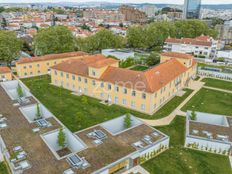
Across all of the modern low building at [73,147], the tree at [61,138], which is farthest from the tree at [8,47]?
the tree at [61,138]

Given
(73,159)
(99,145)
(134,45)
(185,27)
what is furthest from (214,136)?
(185,27)

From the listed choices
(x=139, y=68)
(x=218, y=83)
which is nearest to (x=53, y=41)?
(x=139, y=68)

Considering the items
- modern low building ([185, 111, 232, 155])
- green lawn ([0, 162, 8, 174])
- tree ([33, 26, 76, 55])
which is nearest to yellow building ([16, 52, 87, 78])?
tree ([33, 26, 76, 55])

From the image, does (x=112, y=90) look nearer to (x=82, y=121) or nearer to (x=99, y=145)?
(x=82, y=121)

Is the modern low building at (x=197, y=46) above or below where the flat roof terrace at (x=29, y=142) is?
above

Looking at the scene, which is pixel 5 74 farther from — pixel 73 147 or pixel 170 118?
pixel 170 118

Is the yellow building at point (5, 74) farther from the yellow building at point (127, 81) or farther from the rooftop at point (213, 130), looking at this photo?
the rooftop at point (213, 130)
